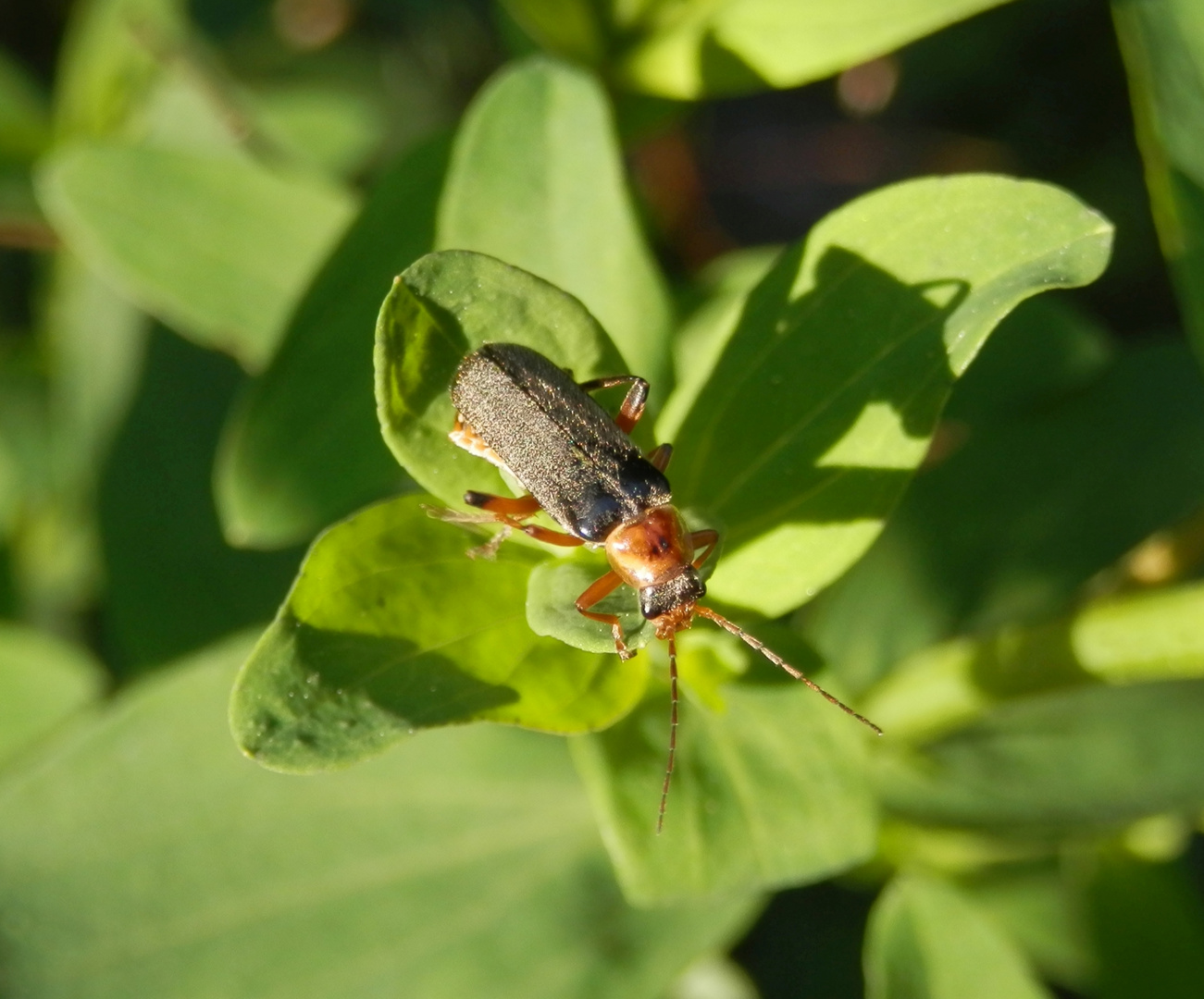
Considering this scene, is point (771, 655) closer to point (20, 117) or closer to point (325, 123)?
point (325, 123)

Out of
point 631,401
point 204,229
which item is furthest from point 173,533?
point 631,401

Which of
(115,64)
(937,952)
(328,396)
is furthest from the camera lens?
(115,64)

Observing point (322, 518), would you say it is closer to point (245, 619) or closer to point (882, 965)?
point (245, 619)

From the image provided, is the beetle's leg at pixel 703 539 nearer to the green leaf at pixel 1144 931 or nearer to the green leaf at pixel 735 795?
the green leaf at pixel 735 795

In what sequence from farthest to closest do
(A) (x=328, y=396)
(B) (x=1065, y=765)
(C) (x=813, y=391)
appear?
(B) (x=1065, y=765) < (A) (x=328, y=396) < (C) (x=813, y=391)

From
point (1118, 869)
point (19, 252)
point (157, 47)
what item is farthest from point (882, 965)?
point (19, 252)

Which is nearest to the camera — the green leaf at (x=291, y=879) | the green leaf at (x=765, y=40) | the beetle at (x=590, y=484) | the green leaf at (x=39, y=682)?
the beetle at (x=590, y=484)

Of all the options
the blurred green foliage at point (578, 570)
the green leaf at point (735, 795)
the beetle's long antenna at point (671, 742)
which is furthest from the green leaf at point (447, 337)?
the green leaf at point (735, 795)
